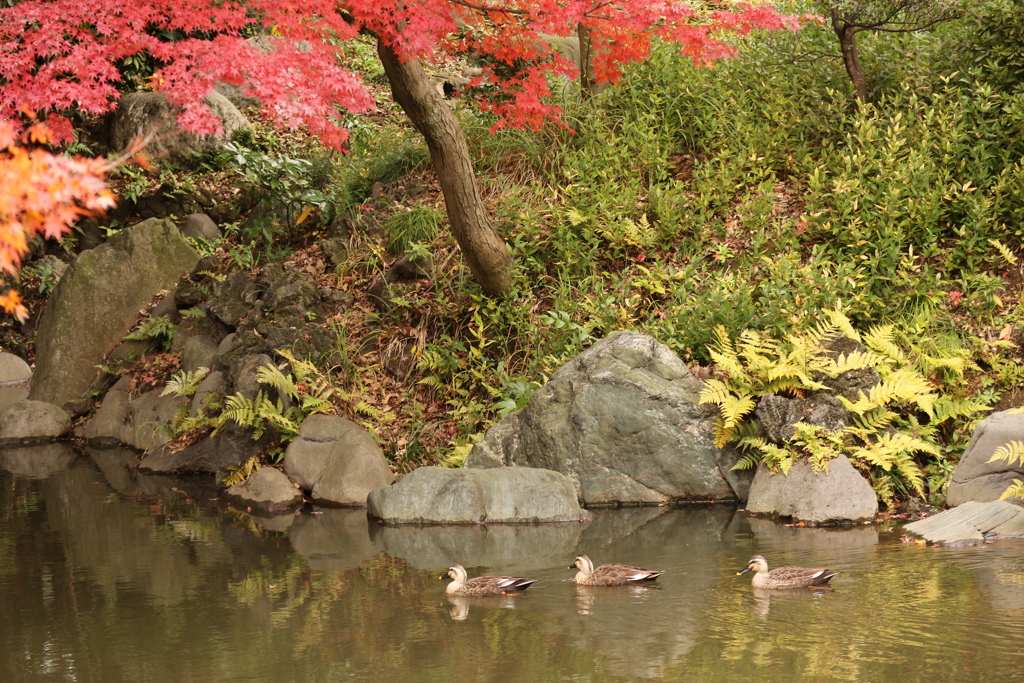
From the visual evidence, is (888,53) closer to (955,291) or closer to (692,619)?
(955,291)

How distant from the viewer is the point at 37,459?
11.7 meters

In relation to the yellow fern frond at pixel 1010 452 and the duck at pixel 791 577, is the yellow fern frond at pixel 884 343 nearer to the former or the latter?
the yellow fern frond at pixel 1010 452

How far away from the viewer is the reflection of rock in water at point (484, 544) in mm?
7078

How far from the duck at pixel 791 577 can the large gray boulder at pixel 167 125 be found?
13025 mm

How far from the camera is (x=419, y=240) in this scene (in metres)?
11.7

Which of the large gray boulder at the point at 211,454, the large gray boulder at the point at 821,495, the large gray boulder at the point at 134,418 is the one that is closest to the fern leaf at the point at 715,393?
the large gray boulder at the point at 821,495

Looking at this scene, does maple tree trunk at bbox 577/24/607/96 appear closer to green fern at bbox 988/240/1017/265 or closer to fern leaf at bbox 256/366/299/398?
green fern at bbox 988/240/1017/265

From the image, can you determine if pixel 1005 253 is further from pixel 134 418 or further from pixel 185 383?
pixel 134 418

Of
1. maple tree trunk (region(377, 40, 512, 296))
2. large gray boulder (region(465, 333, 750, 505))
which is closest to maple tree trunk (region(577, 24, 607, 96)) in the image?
maple tree trunk (region(377, 40, 512, 296))

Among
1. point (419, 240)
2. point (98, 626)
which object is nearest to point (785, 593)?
point (98, 626)

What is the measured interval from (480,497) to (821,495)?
9.29 feet

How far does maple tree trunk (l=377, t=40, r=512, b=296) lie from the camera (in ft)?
31.0

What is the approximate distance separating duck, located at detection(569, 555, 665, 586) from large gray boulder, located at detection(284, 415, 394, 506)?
11.0 feet

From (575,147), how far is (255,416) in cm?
537
